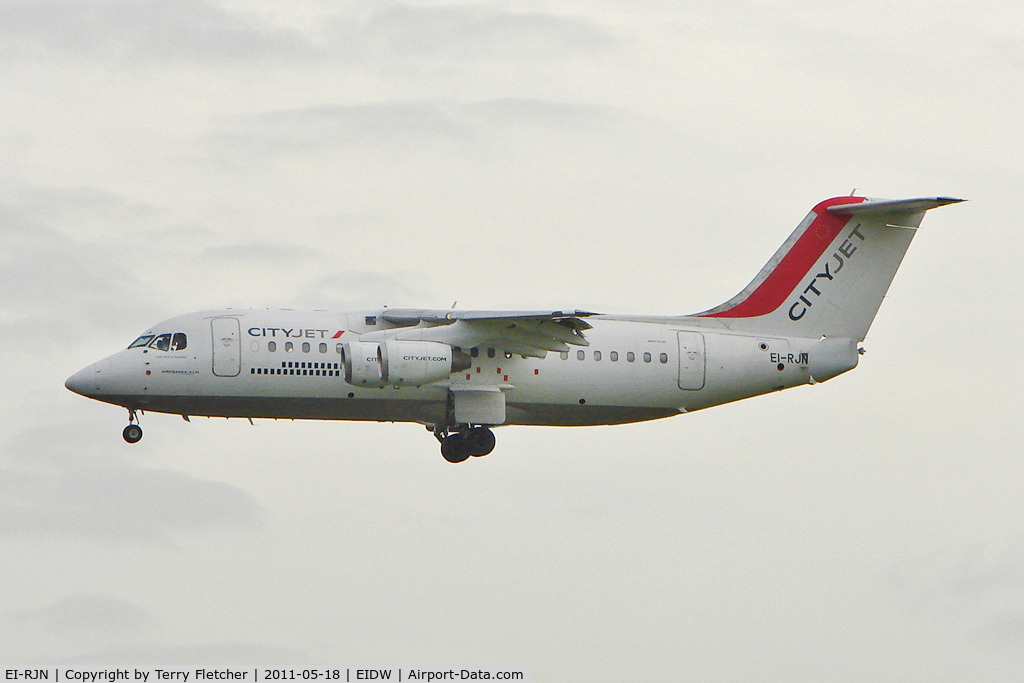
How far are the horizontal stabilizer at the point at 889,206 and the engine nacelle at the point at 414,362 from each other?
27.3 ft

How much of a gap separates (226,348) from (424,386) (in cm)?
337

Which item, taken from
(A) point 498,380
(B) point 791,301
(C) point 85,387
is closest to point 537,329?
(A) point 498,380

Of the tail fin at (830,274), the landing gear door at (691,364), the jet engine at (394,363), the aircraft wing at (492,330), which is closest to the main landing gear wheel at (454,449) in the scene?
the aircraft wing at (492,330)

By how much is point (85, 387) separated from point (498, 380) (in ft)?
22.6

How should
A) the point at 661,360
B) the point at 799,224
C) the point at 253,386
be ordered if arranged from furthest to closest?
the point at 799,224
the point at 661,360
the point at 253,386

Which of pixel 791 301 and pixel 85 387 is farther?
pixel 791 301

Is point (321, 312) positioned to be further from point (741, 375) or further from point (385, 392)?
point (741, 375)

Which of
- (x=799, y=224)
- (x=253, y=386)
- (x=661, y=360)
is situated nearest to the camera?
(x=253, y=386)

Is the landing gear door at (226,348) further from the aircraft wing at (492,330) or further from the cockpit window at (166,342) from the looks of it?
the aircraft wing at (492,330)

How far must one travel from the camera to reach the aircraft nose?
28.8 metres

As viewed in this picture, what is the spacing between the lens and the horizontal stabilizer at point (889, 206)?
31156 mm

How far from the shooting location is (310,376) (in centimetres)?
2894

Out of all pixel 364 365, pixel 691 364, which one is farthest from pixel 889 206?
pixel 364 365

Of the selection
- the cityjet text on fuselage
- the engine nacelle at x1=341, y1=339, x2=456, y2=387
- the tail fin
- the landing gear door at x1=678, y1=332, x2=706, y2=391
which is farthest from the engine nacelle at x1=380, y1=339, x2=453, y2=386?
the tail fin
